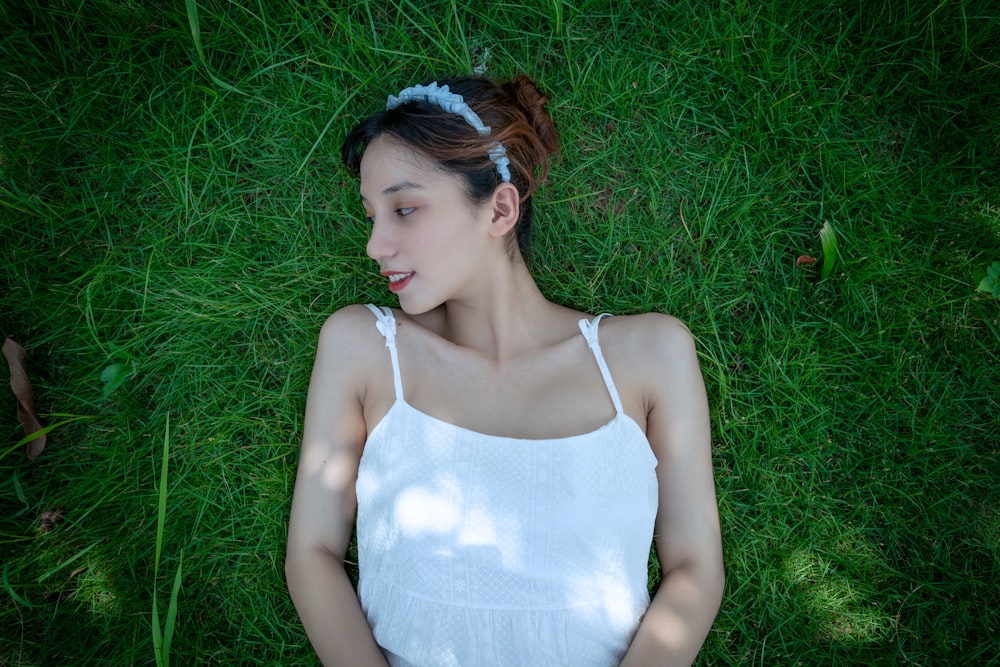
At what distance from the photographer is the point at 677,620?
8.10 ft

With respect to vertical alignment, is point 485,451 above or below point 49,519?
above

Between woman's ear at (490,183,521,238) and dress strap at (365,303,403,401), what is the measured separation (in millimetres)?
585

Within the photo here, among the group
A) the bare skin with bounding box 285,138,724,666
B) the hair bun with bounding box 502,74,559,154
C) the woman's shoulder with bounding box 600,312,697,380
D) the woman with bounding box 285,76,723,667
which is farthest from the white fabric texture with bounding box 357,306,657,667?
the hair bun with bounding box 502,74,559,154

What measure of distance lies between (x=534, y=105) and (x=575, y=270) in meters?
0.78

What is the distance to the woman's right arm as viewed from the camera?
2.45 meters

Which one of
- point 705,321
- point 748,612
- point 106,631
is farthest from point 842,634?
point 106,631

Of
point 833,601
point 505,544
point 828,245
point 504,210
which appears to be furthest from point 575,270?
point 833,601

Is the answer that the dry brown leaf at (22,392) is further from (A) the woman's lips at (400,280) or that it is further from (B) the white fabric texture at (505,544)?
(A) the woman's lips at (400,280)

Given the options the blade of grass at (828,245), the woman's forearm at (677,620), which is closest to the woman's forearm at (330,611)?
the woman's forearm at (677,620)

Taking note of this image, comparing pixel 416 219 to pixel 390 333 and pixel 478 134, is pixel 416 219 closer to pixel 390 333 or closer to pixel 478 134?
pixel 478 134

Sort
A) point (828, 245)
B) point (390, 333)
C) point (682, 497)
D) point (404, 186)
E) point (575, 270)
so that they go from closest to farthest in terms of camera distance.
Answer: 1. point (404, 186)
2. point (682, 497)
3. point (390, 333)
4. point (828, 245)
5. point (575, 270)

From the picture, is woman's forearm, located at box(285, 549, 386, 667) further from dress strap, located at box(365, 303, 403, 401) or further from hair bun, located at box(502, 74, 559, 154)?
hair bun, located at box(502, 74, 559, 154)

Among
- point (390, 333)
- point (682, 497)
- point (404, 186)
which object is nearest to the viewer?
point (404, 186)

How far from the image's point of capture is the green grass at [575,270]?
2.94 meters
